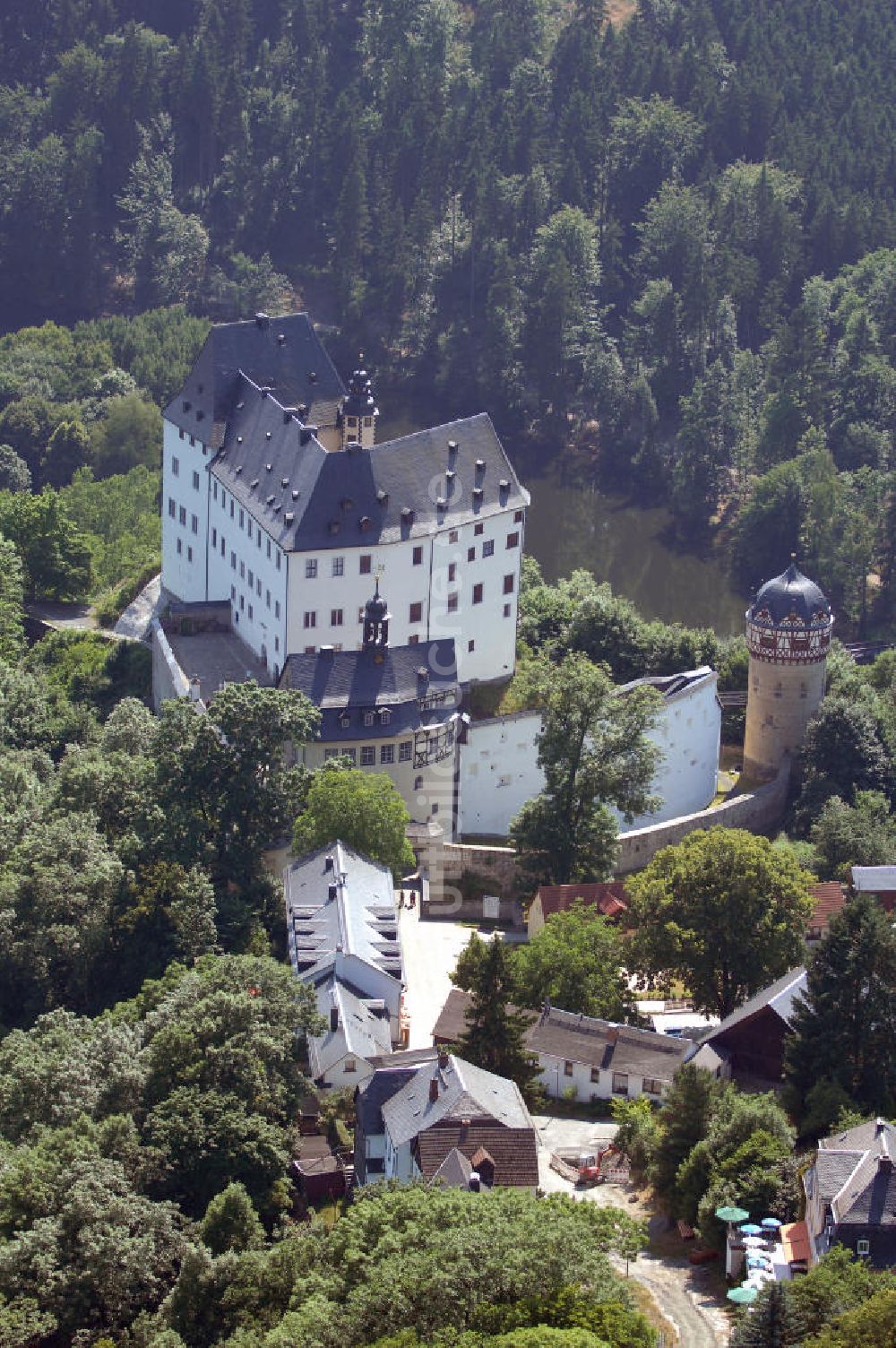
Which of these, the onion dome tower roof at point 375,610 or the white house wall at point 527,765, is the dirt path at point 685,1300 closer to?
the white house wall at point 527,765

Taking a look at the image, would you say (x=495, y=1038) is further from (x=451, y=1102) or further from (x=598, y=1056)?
(x=451, y=1102)

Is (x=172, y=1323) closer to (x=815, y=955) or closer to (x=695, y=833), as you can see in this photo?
(x=815, y=955)

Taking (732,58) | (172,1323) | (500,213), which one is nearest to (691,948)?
(172,1323)

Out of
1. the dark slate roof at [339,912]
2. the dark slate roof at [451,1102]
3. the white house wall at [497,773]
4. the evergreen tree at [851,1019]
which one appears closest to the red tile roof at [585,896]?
the dark slate roof at [339,912]

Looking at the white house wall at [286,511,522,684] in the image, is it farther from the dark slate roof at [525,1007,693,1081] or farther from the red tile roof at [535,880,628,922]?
the dark slate roof at [525,1007,693,1081]

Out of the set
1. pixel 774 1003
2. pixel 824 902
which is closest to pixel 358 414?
pixel 824 902
